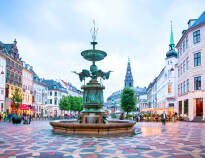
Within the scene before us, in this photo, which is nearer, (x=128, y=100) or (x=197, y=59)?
(x=197, y=59)

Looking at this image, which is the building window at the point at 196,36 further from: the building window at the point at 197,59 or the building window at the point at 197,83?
the building window at the point at 197,83

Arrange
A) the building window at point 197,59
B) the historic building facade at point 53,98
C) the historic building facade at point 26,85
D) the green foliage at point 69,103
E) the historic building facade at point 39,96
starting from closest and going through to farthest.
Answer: the building window at point 197,59 → the historic building facade at point 26,85 → the historic building facade at point 39,96 → the green foliage at point 69,103 → the historic building facade at point 53,98

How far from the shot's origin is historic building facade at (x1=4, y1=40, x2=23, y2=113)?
47344mm

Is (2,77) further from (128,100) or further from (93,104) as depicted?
(93,104)

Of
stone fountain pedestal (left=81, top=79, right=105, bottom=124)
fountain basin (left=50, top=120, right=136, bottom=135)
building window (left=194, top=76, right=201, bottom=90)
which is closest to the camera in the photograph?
fountain basin (left=50, top=120, right=136, bottom=135)

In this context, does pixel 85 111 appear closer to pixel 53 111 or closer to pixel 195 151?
pixel 195 151

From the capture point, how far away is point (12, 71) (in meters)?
50.1

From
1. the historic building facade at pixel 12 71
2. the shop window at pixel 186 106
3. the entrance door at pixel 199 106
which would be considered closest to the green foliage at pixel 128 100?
the shop window at pixel 186 106

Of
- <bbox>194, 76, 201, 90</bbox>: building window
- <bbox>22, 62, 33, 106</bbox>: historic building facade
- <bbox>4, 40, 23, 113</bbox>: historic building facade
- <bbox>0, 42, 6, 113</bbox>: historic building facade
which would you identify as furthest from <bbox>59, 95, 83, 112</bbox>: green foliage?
<bbox>194, 76, 201, 90</bbox>: building window

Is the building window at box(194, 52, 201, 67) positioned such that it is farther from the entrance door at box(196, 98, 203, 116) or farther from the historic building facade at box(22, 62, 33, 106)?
the historic building facade at box(22, 62, 33, 106)

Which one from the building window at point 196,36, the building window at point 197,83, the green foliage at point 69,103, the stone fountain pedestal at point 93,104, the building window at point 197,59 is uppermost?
the building window at point 196,36

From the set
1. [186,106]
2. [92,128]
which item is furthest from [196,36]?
[92,128]

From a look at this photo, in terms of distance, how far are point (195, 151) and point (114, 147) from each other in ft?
11.3

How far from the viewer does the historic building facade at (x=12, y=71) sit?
47.3 metres
